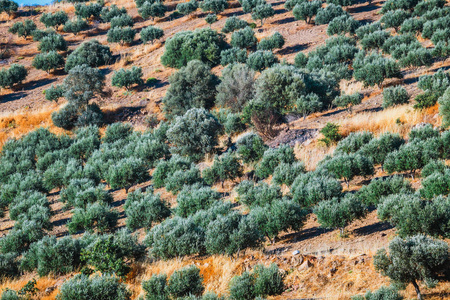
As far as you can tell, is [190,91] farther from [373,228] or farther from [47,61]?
[373,228]

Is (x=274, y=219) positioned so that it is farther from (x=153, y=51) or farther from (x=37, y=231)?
(x=153, y=51)

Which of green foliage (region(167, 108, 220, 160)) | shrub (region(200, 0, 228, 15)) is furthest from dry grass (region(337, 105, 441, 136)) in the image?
shrub (region(200, 0, 228, 15))

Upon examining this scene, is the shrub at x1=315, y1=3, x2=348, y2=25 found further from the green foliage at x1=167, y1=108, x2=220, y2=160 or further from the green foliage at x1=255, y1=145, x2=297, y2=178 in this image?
the green foliage at x1=255, y1=145, x2=297, y2=178

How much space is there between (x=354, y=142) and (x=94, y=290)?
43.5 ft

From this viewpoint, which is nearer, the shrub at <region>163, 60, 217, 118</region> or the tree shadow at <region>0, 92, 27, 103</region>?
the shrub at <region>163, 60, 217, 118</region>

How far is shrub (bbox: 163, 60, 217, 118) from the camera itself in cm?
3291

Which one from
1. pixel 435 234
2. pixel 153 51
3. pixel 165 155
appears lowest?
pixel 165 155

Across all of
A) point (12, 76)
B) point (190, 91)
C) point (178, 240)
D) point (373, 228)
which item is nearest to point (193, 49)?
point (190, 91)

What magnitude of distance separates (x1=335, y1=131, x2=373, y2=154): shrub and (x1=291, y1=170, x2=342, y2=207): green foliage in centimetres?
337

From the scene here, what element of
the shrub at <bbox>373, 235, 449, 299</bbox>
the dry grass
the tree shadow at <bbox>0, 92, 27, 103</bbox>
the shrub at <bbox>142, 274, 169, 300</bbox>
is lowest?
the dry grass

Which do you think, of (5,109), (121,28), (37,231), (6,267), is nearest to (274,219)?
(6,267)

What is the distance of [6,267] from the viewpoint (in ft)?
48.9

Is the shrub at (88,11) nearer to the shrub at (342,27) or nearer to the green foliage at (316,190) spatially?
the shrub at (342,27)

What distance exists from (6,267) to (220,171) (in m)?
9.80
